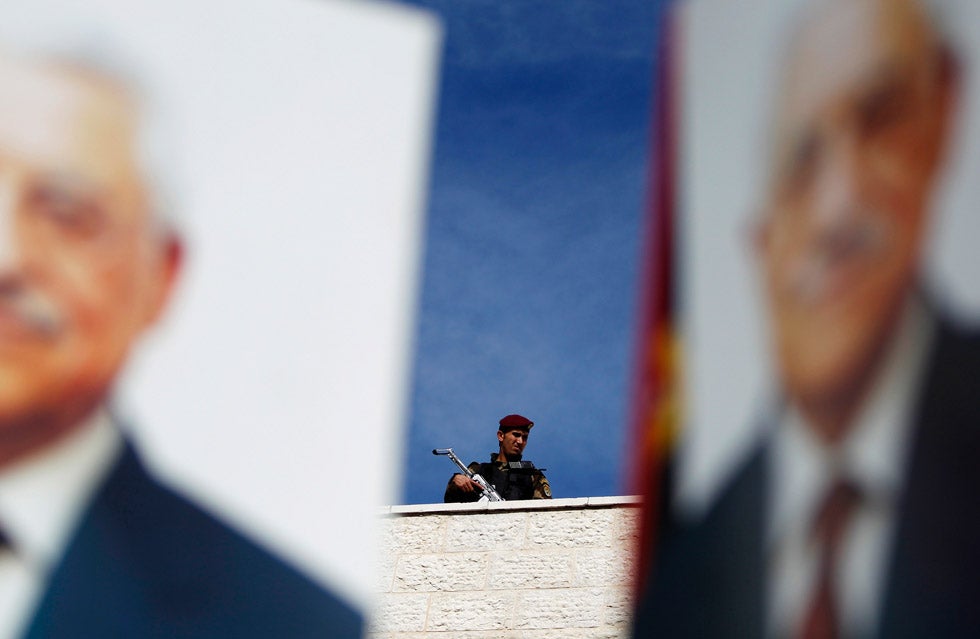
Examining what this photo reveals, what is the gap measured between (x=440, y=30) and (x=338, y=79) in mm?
467

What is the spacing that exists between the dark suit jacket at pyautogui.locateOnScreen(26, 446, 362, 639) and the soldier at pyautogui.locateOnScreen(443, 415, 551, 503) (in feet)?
14.5

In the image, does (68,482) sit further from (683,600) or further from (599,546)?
(599,546)

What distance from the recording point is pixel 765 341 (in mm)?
4863

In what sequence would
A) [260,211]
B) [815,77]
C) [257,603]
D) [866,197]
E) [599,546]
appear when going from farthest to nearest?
[599,546], [260,211], [257,603], [815,77], [866,197]

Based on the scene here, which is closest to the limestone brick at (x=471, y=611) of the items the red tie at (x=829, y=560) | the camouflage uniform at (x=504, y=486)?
the camouflage uniform at (x=504, y=486)

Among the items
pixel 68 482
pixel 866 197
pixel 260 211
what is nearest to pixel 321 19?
pixel 260 211

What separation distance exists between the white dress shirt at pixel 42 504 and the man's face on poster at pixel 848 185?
8.40 ft

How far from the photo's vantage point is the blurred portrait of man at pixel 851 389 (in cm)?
391

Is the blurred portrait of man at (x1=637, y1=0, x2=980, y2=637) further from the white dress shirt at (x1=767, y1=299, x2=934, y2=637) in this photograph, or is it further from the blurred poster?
the blurred poster

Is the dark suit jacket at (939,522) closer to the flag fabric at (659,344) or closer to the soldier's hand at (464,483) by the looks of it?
the flag fabric at (659,344)

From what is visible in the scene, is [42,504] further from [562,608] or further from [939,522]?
[562,608]

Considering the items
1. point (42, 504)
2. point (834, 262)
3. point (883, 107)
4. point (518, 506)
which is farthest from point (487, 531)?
point (883, 107)

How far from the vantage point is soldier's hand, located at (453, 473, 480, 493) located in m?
9.78

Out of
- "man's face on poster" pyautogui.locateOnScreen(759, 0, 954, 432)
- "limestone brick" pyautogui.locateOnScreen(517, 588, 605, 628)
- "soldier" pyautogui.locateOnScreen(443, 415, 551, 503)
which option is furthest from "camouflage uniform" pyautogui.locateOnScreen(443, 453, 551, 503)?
"man's face on poster" pyautogui.locateOnScreen(759, 0, 954, 432)
